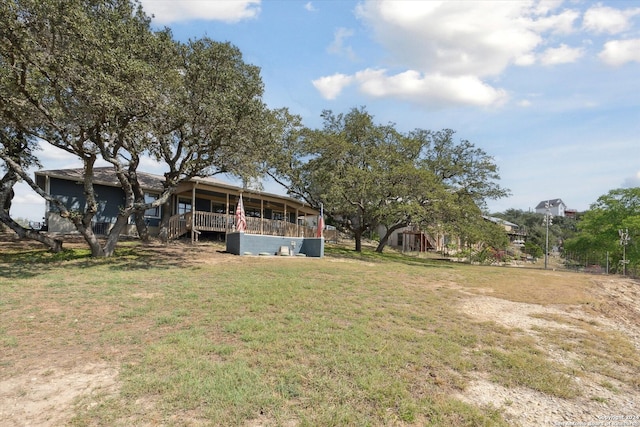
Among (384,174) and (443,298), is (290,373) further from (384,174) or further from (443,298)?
(384,174)

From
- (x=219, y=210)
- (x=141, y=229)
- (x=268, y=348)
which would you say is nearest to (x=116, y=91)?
(x=268, y=348)

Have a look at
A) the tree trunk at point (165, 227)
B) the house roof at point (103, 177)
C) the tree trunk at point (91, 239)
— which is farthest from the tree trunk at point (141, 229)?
the tree trunk at point (91, 239)

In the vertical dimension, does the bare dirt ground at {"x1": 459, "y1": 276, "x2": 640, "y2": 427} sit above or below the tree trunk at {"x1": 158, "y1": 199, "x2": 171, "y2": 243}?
below

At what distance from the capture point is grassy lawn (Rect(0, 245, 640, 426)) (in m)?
3.58

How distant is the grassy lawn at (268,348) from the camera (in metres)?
3.58

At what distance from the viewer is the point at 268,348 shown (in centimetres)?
502

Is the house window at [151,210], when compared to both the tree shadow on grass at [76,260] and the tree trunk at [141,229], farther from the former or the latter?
the tree shadow on grass at [76,260]

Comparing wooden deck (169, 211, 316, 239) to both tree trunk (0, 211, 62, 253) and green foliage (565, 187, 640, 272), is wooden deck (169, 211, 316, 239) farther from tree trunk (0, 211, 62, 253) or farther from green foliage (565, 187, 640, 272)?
green foliage (565, 187, 640, 272)

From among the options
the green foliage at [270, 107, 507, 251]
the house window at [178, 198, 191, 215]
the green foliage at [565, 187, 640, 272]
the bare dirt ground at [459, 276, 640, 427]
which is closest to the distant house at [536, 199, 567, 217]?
the green foliage at [565, 187, 640, 272]

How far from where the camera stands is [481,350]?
552cm

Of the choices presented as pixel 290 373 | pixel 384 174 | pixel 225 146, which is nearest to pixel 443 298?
pixel 290 373

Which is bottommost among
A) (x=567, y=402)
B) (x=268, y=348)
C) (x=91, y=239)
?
(x=567, y=402)

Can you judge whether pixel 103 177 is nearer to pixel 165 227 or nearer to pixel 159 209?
pixel 159 209

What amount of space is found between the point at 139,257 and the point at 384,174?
14960 millimetres
